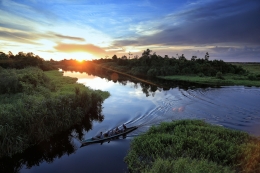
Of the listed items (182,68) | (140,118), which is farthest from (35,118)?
(182,68)

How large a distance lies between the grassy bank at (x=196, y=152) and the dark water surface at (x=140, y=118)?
8.34ft

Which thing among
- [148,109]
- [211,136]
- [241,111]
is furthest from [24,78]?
[241,111]

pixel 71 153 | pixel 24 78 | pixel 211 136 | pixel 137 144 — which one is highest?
pixel 24 78

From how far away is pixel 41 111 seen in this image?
2220 cm

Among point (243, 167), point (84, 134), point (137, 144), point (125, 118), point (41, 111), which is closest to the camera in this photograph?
point (243, 167)

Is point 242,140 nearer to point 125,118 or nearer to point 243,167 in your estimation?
point 243,167

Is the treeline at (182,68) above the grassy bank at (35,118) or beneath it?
above

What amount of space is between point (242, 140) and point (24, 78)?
40706 mm

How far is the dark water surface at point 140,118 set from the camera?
1832cm

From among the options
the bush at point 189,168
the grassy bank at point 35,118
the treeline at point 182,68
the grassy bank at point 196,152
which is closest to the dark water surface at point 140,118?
the grassy bank at point 35,118

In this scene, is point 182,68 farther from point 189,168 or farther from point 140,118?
point 189,168

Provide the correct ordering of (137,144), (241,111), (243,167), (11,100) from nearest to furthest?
(243,167) → (137,144) → (11,100) → (241,111)

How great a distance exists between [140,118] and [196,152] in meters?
15.6

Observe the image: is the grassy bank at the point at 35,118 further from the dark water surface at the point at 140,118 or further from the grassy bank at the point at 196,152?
the grassy bank at the point at 196,152
